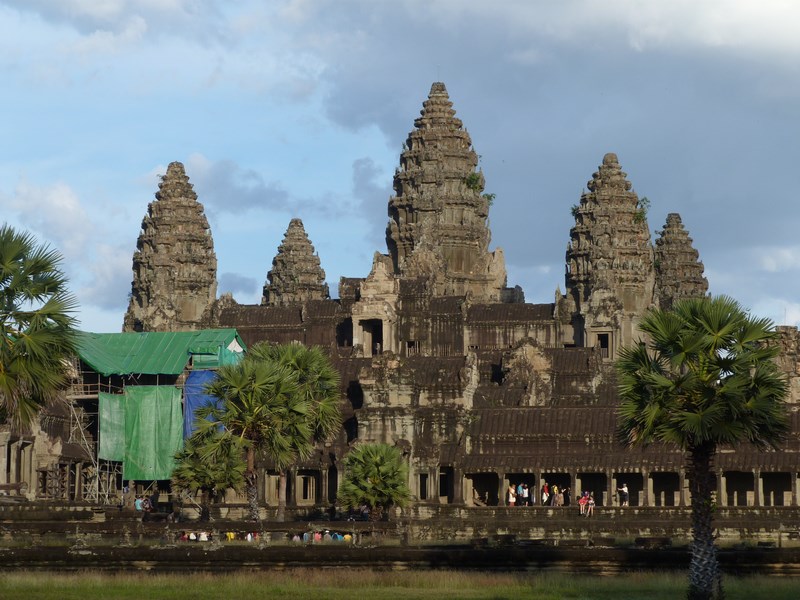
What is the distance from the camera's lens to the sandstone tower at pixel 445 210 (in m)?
151

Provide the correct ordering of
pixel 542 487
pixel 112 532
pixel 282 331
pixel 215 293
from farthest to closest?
pixel 215 293 < pixel 282 331 < pixel 542 487 < pixel 112 532

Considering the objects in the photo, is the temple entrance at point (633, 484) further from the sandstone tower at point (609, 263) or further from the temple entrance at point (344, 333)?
the temple entrance at point (344, 333)

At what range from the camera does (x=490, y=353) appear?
→ 122 metres

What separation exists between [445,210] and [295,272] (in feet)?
98.5

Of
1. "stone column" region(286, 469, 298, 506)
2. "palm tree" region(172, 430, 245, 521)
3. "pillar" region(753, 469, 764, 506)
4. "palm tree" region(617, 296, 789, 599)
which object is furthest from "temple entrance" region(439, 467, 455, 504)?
"palm tree" region(617, 296, 789, 599)

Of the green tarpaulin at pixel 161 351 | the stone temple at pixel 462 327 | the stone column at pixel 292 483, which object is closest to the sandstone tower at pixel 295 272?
the stone temple at pixel 462 327

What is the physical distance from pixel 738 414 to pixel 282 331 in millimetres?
83168

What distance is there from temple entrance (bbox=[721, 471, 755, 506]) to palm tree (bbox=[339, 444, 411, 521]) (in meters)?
22.3

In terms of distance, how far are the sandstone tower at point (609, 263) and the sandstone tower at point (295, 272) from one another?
112 ft

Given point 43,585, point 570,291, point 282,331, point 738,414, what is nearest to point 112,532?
point 43,585

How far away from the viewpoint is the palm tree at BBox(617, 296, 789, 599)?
51.8m

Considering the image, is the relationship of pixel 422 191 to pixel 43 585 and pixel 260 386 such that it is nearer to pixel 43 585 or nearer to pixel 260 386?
pixel 260 386

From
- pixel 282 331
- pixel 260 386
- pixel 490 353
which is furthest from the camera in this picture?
pixel 282 331

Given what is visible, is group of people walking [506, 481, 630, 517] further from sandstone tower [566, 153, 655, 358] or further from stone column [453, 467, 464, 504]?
sandstone tower [566, 153, 655, 358]
